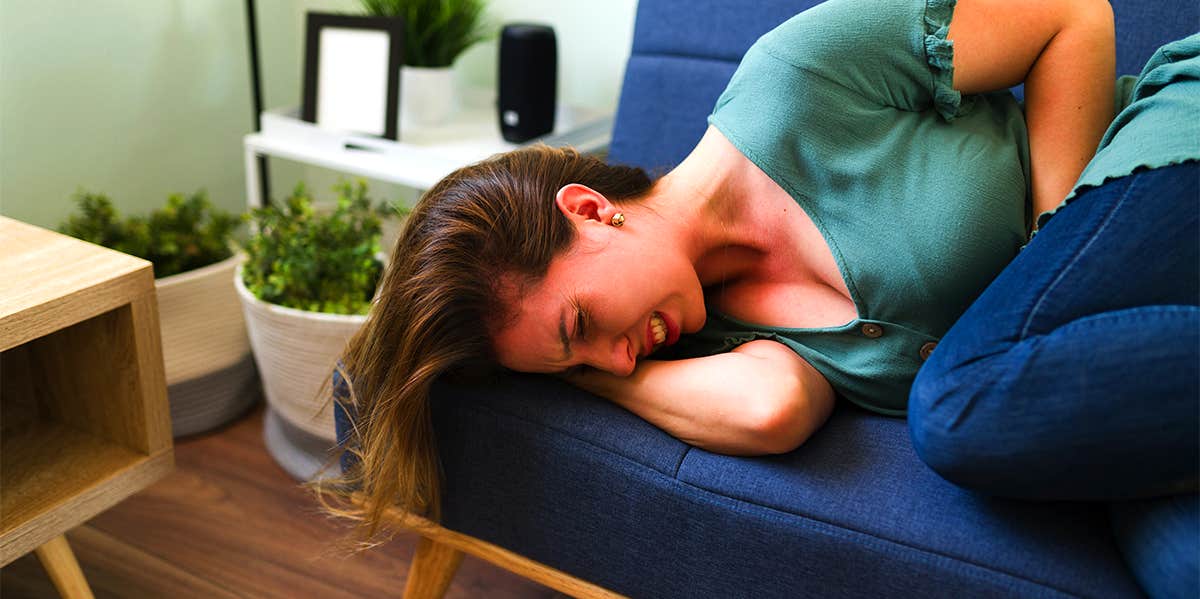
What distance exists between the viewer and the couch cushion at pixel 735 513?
872 mm

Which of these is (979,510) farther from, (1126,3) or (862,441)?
(1126,3)

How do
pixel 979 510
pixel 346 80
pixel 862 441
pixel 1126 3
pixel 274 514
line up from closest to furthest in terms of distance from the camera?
1. pixel 979 510
2. pixel 862 441
3. pixel 1126 3
4. pixel 274 514
5. pixel 346 80

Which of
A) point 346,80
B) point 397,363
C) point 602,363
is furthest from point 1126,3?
point 346,80

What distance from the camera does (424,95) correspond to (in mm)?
1906

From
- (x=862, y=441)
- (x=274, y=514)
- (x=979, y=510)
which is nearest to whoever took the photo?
(x=979, y=510)

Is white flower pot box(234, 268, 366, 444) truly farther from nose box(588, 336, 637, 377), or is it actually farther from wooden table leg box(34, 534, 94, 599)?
nose box(588, 336, 637, 377)

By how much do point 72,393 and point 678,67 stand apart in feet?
3.26

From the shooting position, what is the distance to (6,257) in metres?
1.17

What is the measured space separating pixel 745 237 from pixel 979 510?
0.41 metres

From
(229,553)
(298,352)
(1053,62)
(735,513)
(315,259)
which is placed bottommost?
(229,553)

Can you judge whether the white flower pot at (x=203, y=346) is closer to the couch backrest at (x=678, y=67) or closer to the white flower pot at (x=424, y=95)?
the white flower pot at (x=424, y=95)

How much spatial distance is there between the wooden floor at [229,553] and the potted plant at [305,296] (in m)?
0.10

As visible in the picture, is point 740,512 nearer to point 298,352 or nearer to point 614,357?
point 614,357

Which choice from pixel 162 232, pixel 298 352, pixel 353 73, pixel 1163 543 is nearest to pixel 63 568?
pixel 298 352
